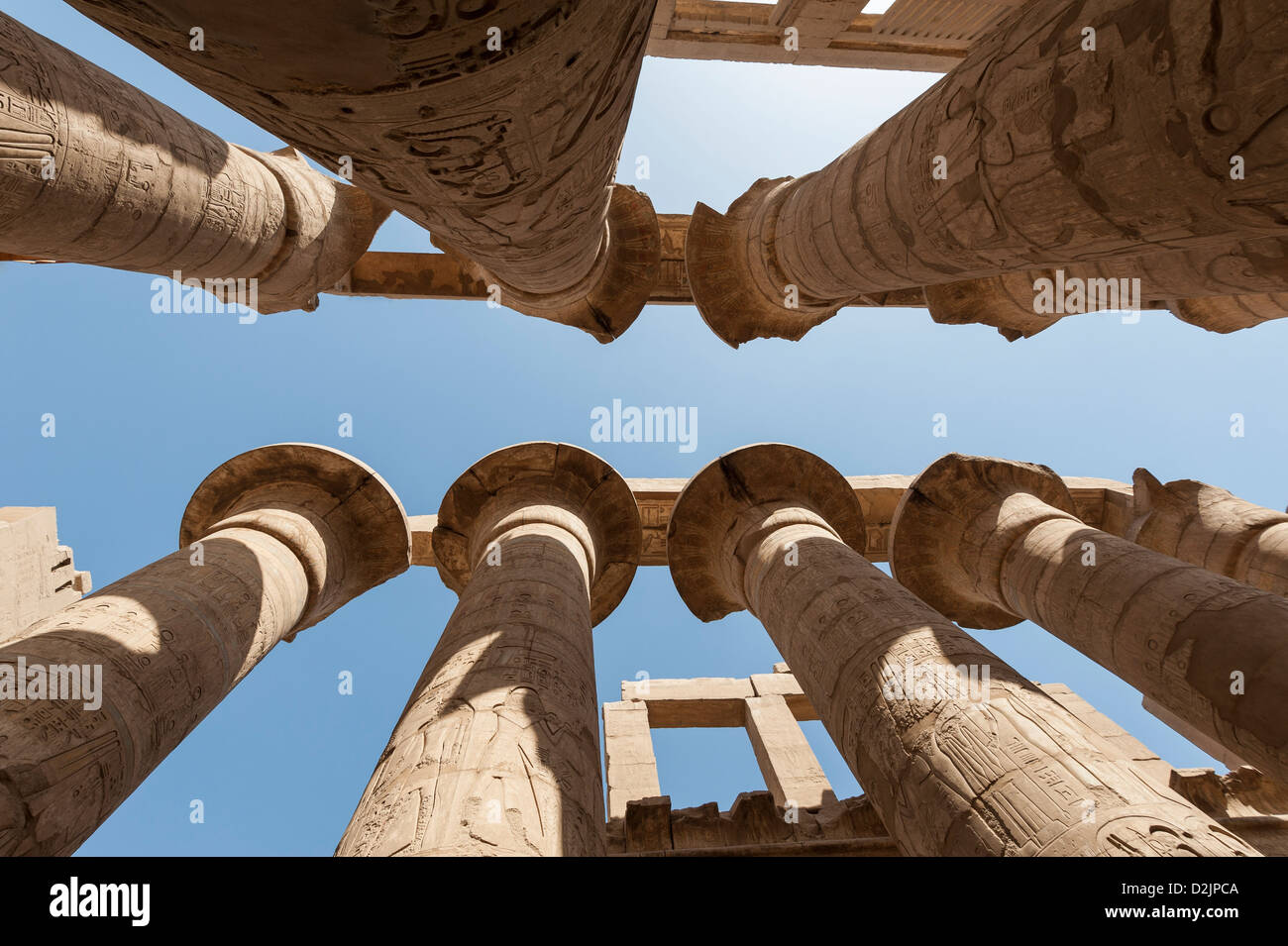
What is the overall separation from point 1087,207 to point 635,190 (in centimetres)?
774

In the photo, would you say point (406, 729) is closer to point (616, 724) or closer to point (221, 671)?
point (221, 671)

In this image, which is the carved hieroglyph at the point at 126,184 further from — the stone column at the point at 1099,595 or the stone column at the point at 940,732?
the stone column at the point at 1099,595

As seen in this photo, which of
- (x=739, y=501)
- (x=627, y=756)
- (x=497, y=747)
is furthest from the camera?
(x=627, y=756)

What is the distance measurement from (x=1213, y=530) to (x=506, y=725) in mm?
9214

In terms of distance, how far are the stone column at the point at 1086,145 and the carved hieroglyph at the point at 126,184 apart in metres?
5.43

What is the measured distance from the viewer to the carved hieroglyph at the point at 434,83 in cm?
161

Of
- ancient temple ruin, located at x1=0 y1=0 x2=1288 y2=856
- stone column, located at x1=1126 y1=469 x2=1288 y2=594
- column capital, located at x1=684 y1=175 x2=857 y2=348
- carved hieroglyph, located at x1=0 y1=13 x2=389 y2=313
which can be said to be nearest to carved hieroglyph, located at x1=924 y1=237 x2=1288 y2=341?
ancient temple ruin, located at x1=0 y1=0 x2=1288 y2=856

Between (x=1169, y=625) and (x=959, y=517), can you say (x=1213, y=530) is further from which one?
(x=1169, y=625)

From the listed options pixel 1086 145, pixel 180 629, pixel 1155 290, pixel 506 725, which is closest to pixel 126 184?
pixel 180 629

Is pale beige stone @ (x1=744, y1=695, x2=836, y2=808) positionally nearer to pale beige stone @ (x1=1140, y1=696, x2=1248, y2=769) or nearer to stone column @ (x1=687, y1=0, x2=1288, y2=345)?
pale beige stone @ (x1=1140, y1=696, x2=1248, y2=769)

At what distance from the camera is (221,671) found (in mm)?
5367

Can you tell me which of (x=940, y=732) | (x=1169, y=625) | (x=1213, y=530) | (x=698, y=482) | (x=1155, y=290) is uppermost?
(x=1155, y=290)

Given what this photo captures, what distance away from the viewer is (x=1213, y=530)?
7895 mm
